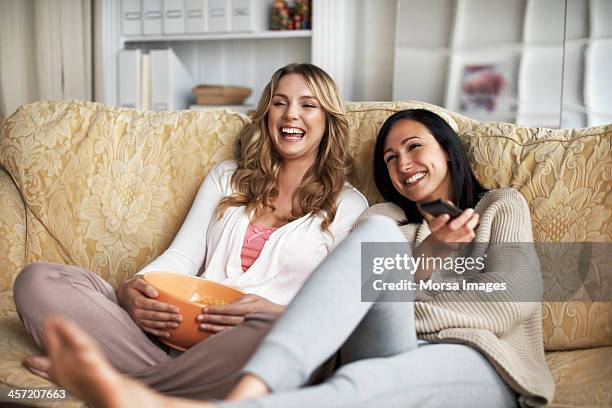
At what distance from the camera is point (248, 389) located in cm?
90

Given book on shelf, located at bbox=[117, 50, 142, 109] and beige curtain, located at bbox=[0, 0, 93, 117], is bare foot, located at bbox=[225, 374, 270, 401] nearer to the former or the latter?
book on shelf, located at bbox=[117, 50, 142, 109]

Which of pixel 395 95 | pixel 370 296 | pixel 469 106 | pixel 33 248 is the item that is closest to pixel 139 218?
pixel 33 248

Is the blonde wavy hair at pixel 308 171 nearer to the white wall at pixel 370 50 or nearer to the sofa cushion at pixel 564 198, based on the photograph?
the sofa cushion at pixel 564 198

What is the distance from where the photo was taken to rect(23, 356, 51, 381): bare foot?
132 centimetres

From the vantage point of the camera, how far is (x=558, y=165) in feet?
5.14

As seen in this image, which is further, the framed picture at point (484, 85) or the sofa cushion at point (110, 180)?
the framed picture at point (484, 85)

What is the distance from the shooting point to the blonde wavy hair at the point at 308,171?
1.71 metres

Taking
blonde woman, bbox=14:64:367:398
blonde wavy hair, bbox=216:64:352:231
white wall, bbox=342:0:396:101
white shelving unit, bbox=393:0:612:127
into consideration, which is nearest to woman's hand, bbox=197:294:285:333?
blonde woman, bbox=14:64:367:398

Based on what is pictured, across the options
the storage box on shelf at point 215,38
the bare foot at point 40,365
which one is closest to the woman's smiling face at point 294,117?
the bare foot at point 40,365

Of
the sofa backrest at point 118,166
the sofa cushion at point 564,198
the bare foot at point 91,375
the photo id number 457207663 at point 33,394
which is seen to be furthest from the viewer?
the sofa backrest at point 118,166

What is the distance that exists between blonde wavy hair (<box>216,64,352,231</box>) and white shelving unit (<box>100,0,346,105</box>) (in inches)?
50.4

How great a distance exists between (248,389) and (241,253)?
763mm

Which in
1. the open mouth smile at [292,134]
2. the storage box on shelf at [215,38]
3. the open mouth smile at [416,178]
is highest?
the storage box on shelf at [215,38]

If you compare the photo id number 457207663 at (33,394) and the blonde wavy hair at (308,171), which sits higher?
the blonde wavy hair at (308,171)
